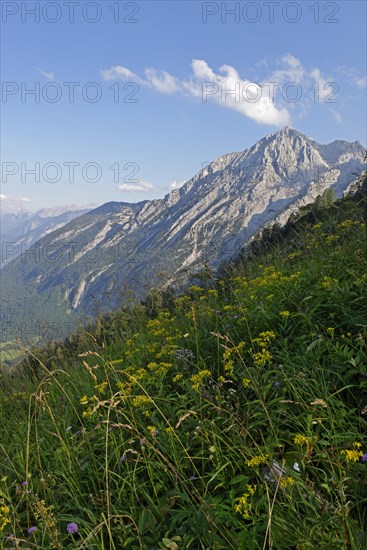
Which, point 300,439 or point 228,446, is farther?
→ point 228,446

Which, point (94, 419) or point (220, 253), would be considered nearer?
point (94, 419)

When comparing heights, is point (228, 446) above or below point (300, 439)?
below

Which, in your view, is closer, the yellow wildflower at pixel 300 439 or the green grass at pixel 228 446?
the green grass at pixel 228 446

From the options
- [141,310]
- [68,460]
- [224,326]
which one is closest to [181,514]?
[68,460]

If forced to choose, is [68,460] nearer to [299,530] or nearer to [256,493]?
[256,493]

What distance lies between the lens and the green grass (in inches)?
86.4

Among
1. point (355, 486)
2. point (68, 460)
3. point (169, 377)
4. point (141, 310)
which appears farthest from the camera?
point (141, 310)

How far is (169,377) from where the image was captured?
4.53 metres

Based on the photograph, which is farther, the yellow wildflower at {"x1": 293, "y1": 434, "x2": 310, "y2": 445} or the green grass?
the yellow wildflower at {"x1": 293, "y1": 434, "x2": 310, "y2": 445}

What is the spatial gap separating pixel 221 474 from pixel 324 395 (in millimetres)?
1113

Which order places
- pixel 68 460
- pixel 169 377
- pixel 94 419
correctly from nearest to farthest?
pixel 68 460
pixel 94 419
pixel 169 377

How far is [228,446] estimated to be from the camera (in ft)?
8.63

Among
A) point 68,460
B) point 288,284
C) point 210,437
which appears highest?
point 288,284

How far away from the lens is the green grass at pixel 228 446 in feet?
7.20
